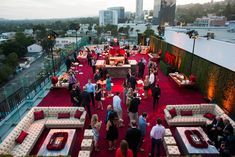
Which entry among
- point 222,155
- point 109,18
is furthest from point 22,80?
point 109,18

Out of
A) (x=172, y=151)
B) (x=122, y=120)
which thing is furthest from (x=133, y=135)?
(x=122, y=120)

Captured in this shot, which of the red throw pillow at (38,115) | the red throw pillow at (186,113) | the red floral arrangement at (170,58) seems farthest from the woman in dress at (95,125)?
the red floral arrangement at (170,58)

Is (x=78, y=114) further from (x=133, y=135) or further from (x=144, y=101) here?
(x=144, y=101)

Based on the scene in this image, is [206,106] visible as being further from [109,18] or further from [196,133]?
[109,18]

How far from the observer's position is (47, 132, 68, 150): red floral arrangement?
6.36m

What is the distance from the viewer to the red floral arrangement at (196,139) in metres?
6.34

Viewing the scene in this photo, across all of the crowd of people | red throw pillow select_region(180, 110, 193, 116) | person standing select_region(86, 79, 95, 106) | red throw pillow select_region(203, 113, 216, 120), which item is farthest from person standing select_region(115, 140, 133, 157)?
person standing select_region(86, 79, 95, 106)

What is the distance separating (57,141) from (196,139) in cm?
483

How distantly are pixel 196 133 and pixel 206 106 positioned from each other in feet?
6.98

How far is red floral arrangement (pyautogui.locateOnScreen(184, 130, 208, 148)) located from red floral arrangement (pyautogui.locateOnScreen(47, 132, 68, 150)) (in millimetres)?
4371

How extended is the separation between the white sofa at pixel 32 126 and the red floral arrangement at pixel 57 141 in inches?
30.6

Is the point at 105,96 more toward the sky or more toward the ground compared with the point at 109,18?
more toward the ground

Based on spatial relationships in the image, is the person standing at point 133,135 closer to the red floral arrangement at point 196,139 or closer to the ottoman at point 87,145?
the ottoman at point 87,145

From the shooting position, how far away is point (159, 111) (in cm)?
971
